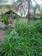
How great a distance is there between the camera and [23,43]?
6.25m

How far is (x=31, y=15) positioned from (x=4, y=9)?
1708mm

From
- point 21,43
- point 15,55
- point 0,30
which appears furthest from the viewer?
point 0,30

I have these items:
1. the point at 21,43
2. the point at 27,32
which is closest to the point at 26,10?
the point at 27,32

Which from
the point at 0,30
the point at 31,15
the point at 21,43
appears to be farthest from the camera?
the point at 31,15

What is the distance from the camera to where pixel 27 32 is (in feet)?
24.0

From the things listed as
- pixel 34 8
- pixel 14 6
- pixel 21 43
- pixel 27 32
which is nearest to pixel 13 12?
pixel 14 6

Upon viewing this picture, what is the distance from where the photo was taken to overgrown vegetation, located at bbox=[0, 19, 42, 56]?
5.85 metres

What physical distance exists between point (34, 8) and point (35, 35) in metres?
6.19

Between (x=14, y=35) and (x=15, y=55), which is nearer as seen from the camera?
(x=15, y=55)

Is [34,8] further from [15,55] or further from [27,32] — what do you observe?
[15,55]

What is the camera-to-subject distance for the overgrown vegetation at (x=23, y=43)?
19.2 ft

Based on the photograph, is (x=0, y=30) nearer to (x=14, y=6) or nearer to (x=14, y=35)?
(x=14, y=35)

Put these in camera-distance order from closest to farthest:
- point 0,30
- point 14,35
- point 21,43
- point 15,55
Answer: point 15,55
point 21,43
point 14,35
point 0,30

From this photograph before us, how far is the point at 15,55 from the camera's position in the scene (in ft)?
19.0
